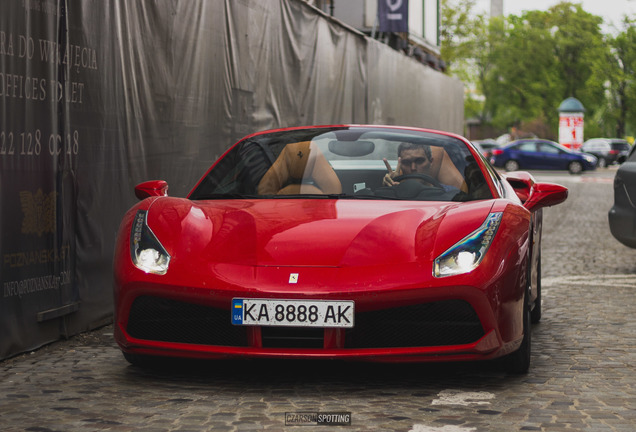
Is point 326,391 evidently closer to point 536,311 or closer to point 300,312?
point 300,312

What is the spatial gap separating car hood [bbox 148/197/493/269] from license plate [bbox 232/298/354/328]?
0.21 meters

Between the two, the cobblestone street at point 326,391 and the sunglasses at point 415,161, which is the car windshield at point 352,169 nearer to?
the sunglasses at point 415,161

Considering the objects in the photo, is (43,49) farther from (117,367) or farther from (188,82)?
(188,82)

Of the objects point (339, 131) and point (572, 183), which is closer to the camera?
point (339, 131)

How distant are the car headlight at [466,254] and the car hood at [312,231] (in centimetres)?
3

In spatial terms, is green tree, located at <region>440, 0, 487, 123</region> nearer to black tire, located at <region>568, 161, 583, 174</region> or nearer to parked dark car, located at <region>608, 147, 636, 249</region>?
black tire, located at <region>568, 161, 583, 174</region>

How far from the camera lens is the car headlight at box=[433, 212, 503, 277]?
4.69 meters

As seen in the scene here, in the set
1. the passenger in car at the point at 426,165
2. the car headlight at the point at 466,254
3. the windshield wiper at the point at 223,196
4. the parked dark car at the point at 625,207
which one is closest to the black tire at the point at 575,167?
the parked dark car at the point at 625,207

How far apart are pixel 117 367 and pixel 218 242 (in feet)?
3.18

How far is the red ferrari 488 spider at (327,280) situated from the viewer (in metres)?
4.60

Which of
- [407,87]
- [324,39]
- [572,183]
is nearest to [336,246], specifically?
[324,39]

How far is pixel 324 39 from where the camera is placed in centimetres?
1308

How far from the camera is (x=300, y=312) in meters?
4.55

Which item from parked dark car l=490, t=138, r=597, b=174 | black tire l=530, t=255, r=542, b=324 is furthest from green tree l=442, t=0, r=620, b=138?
black tire l=530, t=255, r=542, b=324
